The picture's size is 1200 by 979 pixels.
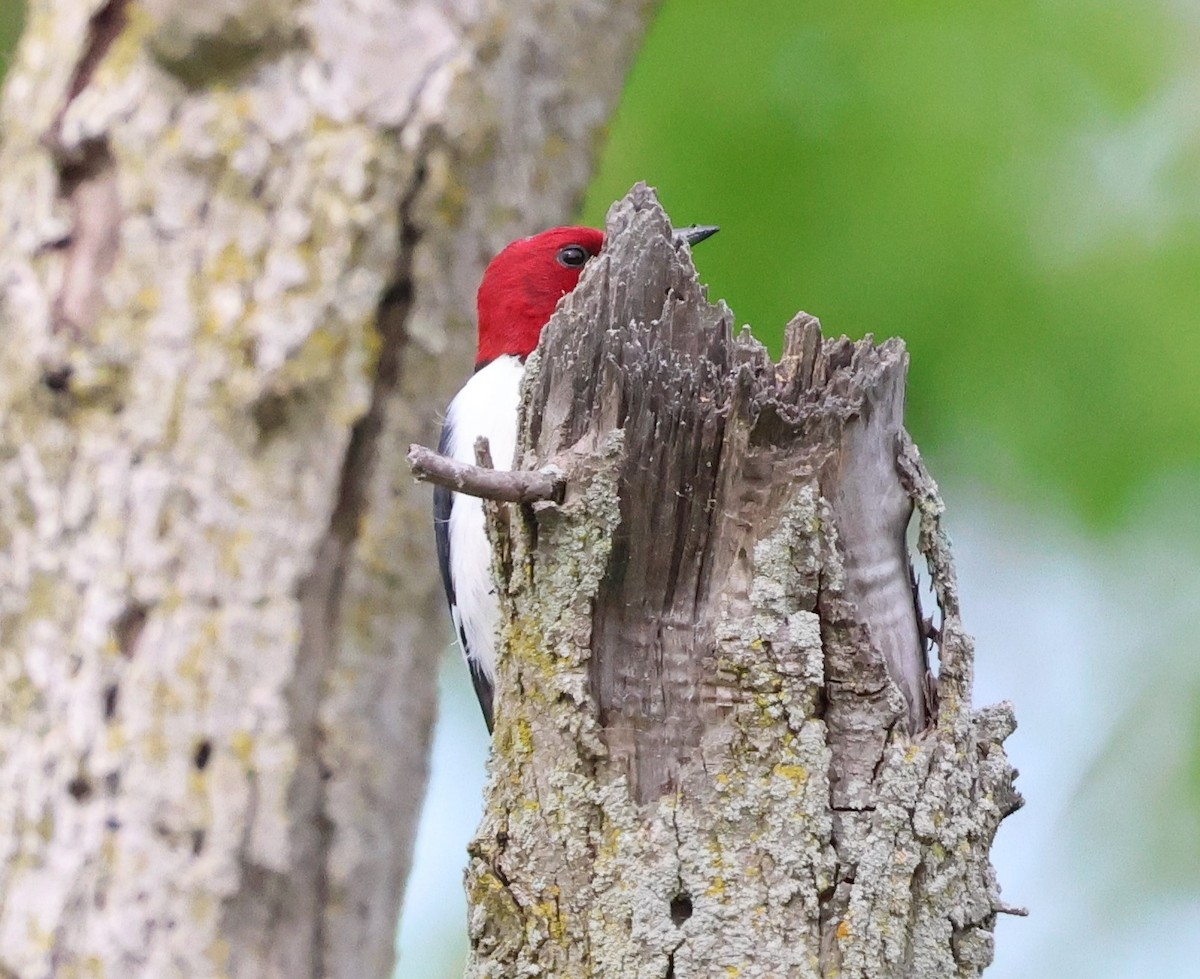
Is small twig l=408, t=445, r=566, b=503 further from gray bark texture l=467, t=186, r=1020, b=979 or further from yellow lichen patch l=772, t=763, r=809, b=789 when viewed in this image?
yellow lichen patch l=772, t=763, r=809, b=789

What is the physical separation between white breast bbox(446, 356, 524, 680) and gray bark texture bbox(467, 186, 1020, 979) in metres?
1.42

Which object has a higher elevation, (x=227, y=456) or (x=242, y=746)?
(x=227, y=456)

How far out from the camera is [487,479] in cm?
164

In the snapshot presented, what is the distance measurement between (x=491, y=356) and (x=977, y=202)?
6.24ft

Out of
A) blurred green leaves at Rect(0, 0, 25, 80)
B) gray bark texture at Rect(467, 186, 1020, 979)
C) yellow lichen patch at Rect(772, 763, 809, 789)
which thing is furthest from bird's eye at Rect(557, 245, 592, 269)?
blurred green leaves at Rect(0, 0, 25, 80)

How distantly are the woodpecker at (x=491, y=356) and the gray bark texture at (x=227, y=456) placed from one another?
0.27ft

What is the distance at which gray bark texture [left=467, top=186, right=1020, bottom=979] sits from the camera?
1.65 metres

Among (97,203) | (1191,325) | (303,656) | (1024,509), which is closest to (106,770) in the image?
(303,656)

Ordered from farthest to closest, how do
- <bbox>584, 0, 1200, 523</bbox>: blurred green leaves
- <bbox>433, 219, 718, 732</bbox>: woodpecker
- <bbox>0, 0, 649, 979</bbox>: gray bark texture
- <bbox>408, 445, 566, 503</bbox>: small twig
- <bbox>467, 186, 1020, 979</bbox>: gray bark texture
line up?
<bbox>584, 0, 1200, 523</bbox>: blurred green leaves, <bbox>433, 219, 718, 732</bbox>: woodpecker, <bbox>0, 0, 649, 979</bbox>: gray bark texture, <bbox>467, 186, 1020, 979</bbox>: gray bark texture, <bbox>408, 445, 566, 503</bbox>: small twig

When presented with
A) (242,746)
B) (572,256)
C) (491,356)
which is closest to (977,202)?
(572,256)

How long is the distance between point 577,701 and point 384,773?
183cm

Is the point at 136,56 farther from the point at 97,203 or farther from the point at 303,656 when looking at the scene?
the point at 303,656

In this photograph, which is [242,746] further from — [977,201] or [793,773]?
[977,201]

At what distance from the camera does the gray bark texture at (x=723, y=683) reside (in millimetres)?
1646
